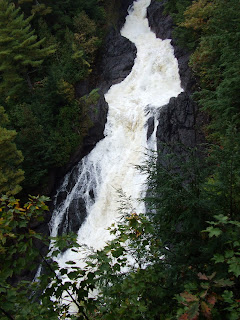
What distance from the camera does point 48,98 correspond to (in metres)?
15.6

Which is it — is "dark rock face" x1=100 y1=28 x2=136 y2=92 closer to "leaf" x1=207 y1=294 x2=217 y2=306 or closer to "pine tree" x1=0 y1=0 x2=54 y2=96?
"pine tree" x1=0 y1=0 x2=54 y2=96

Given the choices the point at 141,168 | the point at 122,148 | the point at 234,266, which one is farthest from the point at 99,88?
the point at 234,266

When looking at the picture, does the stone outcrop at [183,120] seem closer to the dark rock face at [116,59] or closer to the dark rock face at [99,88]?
the dark rock face at [99,88]

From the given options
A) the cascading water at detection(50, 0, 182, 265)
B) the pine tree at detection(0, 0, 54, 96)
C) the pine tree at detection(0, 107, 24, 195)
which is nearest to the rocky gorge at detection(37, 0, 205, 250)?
the cascading water at detection(50, 0, 182, 265)

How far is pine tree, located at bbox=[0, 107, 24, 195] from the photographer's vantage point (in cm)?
1158

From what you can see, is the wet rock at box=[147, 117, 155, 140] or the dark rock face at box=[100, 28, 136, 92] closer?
the wet rock at box=[147, 117, 155, 140]

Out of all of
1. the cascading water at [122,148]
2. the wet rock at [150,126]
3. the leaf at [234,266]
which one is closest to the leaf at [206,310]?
the leaf at [234,266]

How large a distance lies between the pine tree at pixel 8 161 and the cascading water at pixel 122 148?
2903 millimetres

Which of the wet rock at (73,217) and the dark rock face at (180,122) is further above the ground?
the dark rock face at (180,122)

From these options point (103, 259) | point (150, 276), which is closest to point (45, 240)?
point (103, 259)

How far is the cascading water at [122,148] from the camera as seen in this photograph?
1236 centimetres

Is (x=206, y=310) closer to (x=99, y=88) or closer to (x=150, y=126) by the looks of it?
(x=150, y=126)

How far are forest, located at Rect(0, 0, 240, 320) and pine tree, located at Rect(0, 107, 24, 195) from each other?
0.05 m

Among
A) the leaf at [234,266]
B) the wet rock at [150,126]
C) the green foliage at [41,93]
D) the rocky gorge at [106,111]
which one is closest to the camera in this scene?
the leaf at [234,266]
